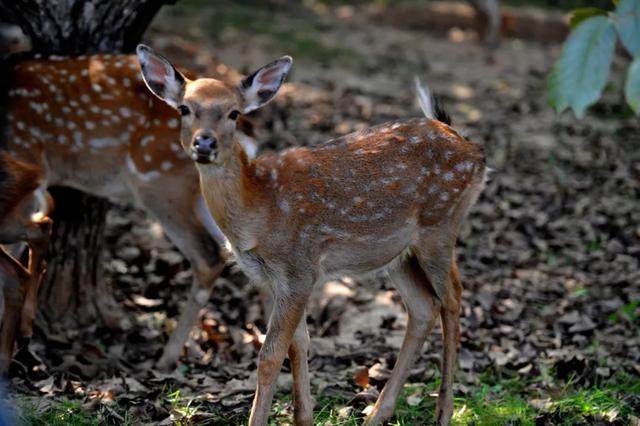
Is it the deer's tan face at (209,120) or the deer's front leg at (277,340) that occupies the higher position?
the deer's tan face at (209,120)

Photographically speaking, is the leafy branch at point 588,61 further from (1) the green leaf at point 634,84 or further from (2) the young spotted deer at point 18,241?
(2) the young spotted deer at point 18,241

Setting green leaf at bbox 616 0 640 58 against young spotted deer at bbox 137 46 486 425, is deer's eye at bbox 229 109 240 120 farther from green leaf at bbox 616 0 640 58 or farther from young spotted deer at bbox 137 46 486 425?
green leaf at bbox 616 0 640 58

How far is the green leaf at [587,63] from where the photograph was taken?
354 centimetres

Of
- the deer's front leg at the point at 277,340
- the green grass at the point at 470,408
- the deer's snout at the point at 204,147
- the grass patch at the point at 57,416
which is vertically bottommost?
the green grass at the point at 470,408

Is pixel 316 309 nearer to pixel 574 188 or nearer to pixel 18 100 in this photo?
pixel 18 100

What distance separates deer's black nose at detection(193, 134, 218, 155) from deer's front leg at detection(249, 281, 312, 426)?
2.55 feet

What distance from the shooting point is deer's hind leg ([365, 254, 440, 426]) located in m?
5.26

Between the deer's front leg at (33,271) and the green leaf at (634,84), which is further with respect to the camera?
the deer's front leg at (33,271)

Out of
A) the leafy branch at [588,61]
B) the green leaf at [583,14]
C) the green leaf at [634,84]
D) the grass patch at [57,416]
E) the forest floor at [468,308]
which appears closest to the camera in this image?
the green leaf at [634,84]

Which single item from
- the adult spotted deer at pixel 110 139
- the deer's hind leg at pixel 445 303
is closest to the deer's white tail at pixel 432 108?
the deer's hind leg at pixel 445 303

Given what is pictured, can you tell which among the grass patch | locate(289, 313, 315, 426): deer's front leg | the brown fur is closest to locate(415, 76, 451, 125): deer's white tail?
locate(289, 313, 315, 426): deer's front leg

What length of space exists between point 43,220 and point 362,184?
2.00 metres

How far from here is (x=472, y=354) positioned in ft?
20.5

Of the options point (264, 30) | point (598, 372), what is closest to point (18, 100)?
point (598, 372)
